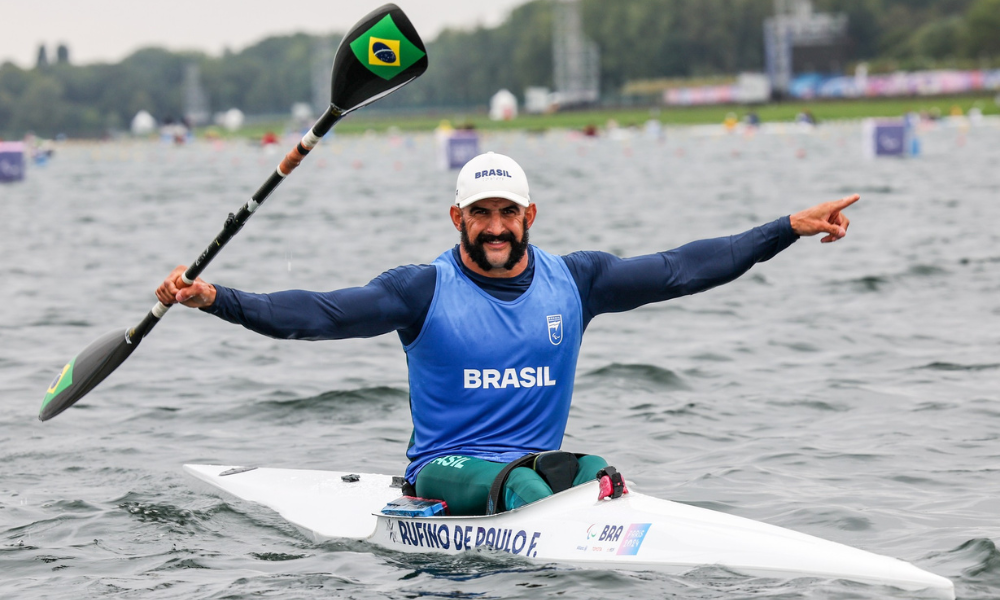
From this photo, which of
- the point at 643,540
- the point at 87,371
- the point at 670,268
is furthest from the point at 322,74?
the point at 643,540

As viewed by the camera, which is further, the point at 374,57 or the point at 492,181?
the point at 374,57

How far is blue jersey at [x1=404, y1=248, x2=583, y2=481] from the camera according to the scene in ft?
19.8

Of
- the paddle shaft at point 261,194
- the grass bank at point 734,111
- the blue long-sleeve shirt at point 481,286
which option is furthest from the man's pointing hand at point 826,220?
the grass bank at point 734,111

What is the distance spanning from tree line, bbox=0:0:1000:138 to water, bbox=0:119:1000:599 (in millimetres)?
99349

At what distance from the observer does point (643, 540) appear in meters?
5.62

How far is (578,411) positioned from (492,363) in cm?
396

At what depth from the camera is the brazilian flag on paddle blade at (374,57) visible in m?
6.82

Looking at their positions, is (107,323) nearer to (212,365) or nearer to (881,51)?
(212,365)

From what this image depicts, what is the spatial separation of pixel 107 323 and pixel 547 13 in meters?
156

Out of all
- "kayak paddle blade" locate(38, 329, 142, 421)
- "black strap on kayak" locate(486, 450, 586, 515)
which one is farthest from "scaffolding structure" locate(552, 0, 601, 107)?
"black strap on kayak" locate(486, 450, 586, 515)

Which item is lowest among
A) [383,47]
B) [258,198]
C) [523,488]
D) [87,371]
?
[523,488]

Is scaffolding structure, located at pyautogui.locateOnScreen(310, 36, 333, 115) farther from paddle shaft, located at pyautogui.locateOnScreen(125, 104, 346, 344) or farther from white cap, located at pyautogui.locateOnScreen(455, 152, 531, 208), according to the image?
white cap, located at pyautogui.locateOnScreen(455, 152, 531, 208)

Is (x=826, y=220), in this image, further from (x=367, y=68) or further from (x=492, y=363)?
(x=367, y=68)

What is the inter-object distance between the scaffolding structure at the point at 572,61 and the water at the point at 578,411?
106m
